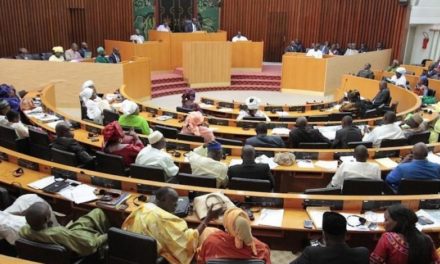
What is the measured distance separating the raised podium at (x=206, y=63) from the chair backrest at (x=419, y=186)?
9708 mm

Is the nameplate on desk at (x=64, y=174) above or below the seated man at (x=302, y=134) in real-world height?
below

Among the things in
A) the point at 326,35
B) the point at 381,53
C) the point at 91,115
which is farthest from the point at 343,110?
the point at 326,35

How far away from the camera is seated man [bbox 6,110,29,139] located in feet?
18.8

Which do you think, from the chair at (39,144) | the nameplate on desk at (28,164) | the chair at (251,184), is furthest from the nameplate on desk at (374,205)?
the chair at (39,144)

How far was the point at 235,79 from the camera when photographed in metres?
14.1

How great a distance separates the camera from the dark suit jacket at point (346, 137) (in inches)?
236

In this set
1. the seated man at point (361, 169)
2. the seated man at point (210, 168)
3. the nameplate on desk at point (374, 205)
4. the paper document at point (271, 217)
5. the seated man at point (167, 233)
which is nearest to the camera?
the seated man at point (167, 233)

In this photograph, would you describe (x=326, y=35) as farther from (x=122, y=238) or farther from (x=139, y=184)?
(x=122, y=238)

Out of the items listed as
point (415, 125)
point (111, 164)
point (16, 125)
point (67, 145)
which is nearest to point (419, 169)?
point (415, 125)

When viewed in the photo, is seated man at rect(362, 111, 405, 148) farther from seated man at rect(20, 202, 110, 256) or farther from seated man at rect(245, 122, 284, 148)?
seated man at rect(20, 202, 110, 256)

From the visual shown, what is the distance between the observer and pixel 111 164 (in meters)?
4.86

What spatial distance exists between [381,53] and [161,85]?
8.19 m

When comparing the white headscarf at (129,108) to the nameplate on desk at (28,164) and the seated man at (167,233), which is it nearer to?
the nameplate on desk at (28,164)

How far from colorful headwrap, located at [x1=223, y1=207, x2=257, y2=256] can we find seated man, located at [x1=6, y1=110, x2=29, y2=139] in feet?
13.6
